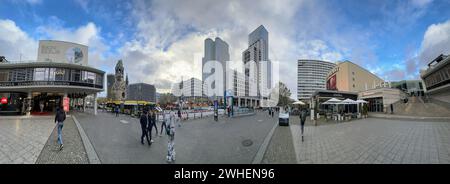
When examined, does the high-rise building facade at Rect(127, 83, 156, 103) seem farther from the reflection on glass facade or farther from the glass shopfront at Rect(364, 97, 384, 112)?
the glass shopfront at Rect(364, 97, 384, 112)

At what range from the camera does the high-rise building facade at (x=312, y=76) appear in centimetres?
6078

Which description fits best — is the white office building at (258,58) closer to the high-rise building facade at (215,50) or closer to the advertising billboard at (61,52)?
the high-rise building facade at (215,50)

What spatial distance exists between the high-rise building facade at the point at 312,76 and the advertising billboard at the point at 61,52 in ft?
193

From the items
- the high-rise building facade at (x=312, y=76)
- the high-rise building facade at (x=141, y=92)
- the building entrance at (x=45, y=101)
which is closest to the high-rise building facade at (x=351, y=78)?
the high-rise building facade at (x=312, y=76)

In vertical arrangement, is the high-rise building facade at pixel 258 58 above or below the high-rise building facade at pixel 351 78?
above

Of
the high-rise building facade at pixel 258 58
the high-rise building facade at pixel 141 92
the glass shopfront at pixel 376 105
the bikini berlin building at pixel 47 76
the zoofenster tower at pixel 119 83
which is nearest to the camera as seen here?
the bikini berlin building at pixel 47 76

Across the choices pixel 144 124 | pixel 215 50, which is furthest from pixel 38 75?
pixel 215 50

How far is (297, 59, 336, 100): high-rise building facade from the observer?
199 feet

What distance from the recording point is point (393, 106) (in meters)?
24.4

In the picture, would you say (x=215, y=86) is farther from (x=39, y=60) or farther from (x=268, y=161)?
(x=268, y=161)

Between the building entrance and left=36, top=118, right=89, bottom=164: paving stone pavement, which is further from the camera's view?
the building entrance

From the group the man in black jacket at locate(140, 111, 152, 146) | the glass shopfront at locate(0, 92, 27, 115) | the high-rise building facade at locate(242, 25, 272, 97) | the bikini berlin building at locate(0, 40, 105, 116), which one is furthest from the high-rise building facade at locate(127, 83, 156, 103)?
the high-rise building facade at locate(242, 25, 272, 97)

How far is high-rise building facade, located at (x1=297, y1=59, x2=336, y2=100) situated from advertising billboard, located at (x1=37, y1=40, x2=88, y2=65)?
193 ft
